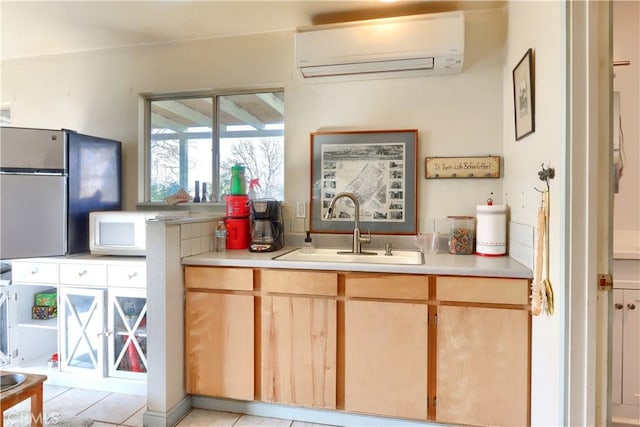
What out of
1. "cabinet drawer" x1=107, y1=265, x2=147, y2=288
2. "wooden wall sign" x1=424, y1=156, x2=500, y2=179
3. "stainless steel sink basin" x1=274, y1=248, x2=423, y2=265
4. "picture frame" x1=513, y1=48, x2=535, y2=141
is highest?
"picture frame" x1=513, y1=48, x2=535, y2=141

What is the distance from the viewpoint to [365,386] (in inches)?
63.5

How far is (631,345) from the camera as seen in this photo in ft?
5.50

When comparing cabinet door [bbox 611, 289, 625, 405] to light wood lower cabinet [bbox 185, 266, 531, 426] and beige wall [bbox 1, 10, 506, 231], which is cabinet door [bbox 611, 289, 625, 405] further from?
beige wall [bbox 1, 10, 506, 231]

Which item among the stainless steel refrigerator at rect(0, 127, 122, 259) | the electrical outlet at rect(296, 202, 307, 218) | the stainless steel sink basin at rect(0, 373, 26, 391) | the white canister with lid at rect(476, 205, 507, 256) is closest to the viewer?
the stainless steel sink basin at rect(0, 373, 26, 391)

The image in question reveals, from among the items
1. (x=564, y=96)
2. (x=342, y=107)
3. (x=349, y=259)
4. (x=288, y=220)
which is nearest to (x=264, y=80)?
(x=342, y=107)

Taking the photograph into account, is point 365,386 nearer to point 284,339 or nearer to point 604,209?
point 284,339

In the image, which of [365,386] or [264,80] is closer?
[365,386]

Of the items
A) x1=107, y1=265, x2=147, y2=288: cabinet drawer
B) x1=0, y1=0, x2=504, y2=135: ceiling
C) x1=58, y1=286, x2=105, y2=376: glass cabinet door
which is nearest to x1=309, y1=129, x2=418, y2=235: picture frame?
x1=0, y1=0, x2=504, y2=135: ceiling

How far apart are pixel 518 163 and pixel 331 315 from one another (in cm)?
123

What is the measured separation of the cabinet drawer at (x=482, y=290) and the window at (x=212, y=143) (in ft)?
4.25

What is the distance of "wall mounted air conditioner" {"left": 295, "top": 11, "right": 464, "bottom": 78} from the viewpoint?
6.09 ft

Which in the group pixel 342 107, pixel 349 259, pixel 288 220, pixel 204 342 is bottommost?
pixel 204 342

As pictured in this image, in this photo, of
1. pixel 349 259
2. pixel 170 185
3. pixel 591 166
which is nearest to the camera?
pixel 591 166

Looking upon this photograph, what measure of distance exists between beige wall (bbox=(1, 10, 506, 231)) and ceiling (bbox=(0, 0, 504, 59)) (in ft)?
0.32
